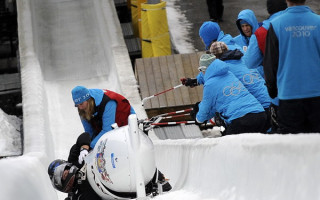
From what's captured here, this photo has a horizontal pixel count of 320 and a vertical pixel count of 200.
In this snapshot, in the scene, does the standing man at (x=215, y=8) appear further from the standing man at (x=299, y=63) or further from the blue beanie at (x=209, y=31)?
the standing man at (x=299, y=63)

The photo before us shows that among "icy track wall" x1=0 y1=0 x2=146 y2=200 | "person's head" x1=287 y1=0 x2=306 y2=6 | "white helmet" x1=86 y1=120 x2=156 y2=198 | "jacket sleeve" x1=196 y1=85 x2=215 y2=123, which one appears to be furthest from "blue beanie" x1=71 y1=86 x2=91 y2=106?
"person's head" x1=287 y1=0 x2=306 y2=6

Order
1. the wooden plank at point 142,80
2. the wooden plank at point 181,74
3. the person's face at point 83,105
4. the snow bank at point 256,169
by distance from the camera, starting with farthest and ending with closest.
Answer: the wooden plank at point 142,80, the wooden plank at point 181,74, the person's face at point 83,105, the snow bank at point 256,169

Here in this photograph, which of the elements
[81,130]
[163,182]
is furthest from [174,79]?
[163,182]

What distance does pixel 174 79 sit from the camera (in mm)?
11133

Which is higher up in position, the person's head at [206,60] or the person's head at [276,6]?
the person's head at [276,6]

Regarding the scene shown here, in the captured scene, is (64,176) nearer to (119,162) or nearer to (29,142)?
(119,162)

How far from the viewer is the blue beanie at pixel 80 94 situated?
5.19m

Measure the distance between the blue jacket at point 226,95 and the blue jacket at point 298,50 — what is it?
62.0 inches

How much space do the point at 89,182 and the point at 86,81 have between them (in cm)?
813

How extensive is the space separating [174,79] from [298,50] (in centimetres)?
685

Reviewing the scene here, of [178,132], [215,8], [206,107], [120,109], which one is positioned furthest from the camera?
[215,8]

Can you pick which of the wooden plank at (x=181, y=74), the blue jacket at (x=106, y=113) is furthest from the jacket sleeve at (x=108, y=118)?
the wooden plank at (x=181, y=74)

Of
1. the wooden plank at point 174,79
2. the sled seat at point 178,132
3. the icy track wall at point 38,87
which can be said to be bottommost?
the sled seat at point 178,132

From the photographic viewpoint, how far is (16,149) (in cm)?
1051
